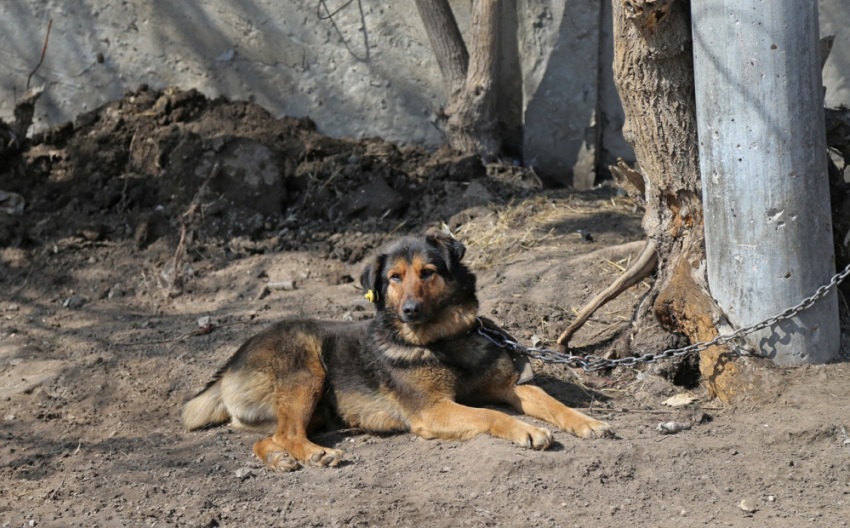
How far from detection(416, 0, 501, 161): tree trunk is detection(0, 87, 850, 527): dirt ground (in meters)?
0.41

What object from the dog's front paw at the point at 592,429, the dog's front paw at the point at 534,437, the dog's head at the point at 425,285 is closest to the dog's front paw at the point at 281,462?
the dog's head at the point at 425,285

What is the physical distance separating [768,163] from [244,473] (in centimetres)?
336

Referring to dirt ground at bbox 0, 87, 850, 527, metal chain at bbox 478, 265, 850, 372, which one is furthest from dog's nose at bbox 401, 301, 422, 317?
dirt ground at bbox 0, 87, 850, 527

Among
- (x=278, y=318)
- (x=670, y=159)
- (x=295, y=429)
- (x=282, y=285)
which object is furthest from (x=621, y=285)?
(x=282, y=285)

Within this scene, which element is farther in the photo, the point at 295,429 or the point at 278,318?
the point at 278,318

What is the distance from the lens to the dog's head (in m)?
5.11

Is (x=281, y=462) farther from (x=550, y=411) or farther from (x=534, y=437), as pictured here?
(x=550, y=411)

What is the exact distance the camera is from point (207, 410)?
Answer: 18.2 feet

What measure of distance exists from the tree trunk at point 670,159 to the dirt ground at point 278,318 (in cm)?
38

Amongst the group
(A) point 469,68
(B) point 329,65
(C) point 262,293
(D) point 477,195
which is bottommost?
(C) point 262,293

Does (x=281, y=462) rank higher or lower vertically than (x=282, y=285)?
lower

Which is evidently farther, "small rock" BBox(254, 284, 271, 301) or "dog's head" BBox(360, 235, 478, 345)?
"small rock" BBox(254, 284, 271, 301)

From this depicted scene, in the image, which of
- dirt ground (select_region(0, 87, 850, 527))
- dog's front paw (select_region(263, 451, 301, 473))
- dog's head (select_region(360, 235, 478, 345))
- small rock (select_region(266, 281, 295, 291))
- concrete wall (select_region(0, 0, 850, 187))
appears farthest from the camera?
concrete wall (select_region(0, 0, 850, 187))

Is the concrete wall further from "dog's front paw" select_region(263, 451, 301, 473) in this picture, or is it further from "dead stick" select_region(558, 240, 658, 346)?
"dog's front paw" select_region(263, 451, 301, 473)
